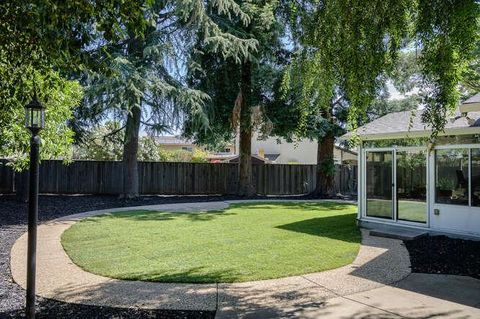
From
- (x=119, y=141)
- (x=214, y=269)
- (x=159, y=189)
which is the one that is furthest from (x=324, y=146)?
(x=214, y=269)

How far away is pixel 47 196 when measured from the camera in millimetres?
17547

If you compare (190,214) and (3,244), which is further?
(190,214)

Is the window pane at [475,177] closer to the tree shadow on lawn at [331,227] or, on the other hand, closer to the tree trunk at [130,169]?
the tree shadow on lawn at [331,227]

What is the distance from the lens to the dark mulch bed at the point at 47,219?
185 inches

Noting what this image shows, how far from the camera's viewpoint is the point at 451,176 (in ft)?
30.4

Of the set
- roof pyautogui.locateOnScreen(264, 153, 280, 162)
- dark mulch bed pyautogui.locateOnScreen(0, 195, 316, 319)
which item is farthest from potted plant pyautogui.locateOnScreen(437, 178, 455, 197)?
roof pyautogui.locateOnScreen(264, 153, 280, 162)

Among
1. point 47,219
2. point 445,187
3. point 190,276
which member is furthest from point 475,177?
point 47,219

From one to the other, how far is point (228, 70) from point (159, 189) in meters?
6.45

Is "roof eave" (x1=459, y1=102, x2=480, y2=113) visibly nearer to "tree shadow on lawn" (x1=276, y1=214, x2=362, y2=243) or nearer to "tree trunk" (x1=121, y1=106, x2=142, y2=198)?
"tree shadow on lawn" (x1=276, y1=214, x2=362, y2=243)

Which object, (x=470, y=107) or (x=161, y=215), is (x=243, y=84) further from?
(x=470, y=107)

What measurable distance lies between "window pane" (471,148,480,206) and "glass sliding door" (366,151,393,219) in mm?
1970

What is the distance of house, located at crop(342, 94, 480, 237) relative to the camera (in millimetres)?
8906

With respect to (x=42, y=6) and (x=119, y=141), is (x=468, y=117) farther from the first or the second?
(x=119, y=141)

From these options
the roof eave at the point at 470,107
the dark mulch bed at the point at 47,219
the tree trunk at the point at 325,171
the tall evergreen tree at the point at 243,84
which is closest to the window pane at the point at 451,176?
the roof eave at the point at 470,107
